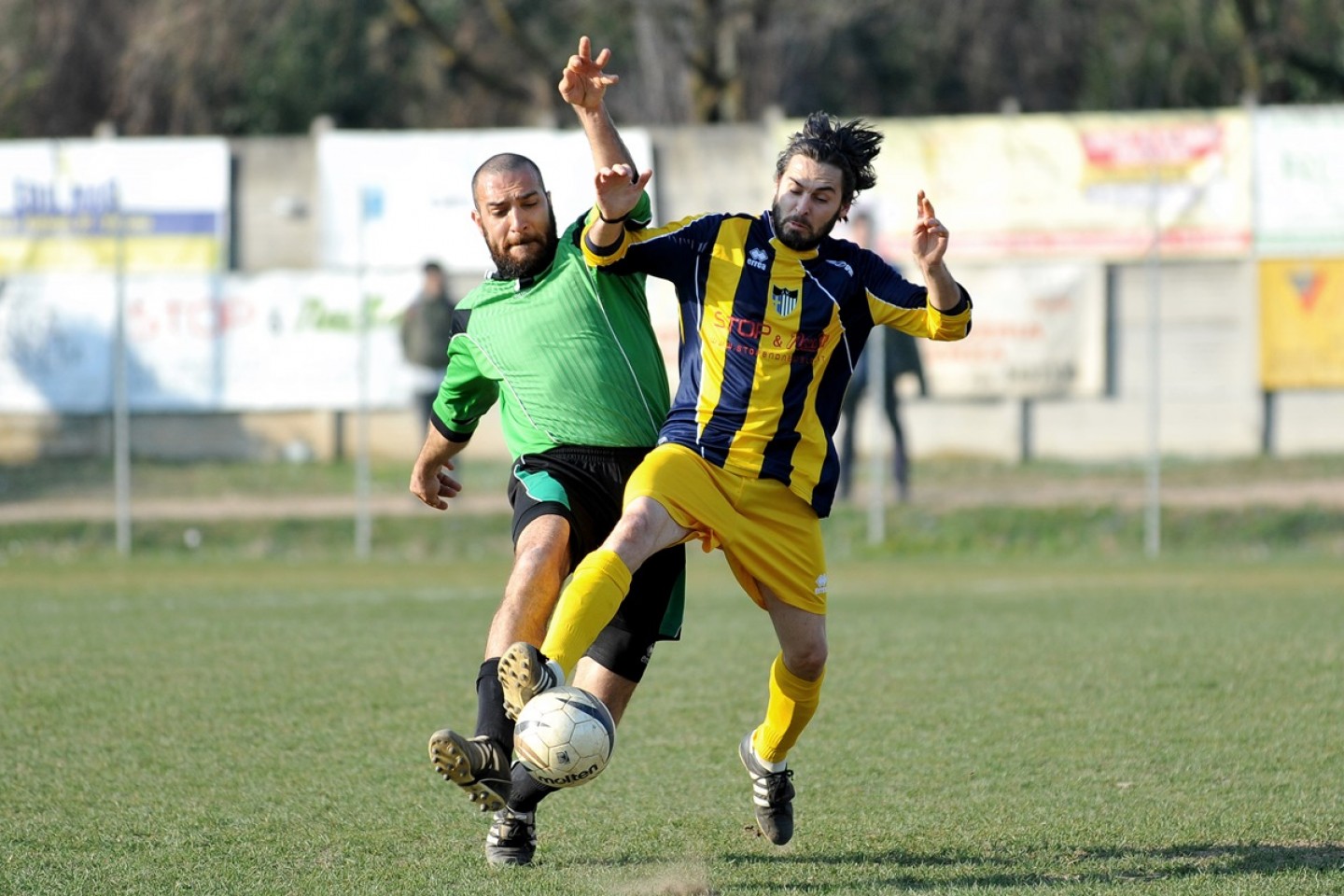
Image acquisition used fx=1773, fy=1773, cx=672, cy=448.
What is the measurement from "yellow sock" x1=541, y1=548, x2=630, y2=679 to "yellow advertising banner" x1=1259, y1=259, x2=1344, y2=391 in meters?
13.6

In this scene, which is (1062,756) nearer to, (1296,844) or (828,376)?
(1296,844)

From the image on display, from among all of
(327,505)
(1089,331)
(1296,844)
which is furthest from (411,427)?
(1296,844)

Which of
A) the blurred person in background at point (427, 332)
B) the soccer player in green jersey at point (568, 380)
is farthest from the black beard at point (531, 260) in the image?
the blurred person in background at point (427, 332)

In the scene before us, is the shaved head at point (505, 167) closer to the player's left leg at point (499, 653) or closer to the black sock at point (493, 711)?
the player's left leg at point (499, 653)

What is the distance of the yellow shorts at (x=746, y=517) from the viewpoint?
4.80 metres

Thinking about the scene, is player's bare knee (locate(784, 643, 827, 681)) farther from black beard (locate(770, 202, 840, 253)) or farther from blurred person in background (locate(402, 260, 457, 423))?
blurred person in background (locate(402, 260, 457, 423))

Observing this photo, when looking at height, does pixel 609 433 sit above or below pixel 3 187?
below

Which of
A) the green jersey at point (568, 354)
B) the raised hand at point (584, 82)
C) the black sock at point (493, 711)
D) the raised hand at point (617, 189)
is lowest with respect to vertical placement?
the black sock at point (493, 711)

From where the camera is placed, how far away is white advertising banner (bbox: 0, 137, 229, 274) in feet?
61.0

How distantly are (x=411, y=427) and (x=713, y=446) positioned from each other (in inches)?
516

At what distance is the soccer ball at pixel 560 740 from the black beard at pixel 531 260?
4.64ft

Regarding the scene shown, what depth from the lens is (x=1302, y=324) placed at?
55.5 ft

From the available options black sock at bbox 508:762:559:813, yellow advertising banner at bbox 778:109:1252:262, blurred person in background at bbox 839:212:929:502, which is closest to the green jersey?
black sock at bbox 508:762:559:813

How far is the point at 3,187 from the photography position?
61.5ft
